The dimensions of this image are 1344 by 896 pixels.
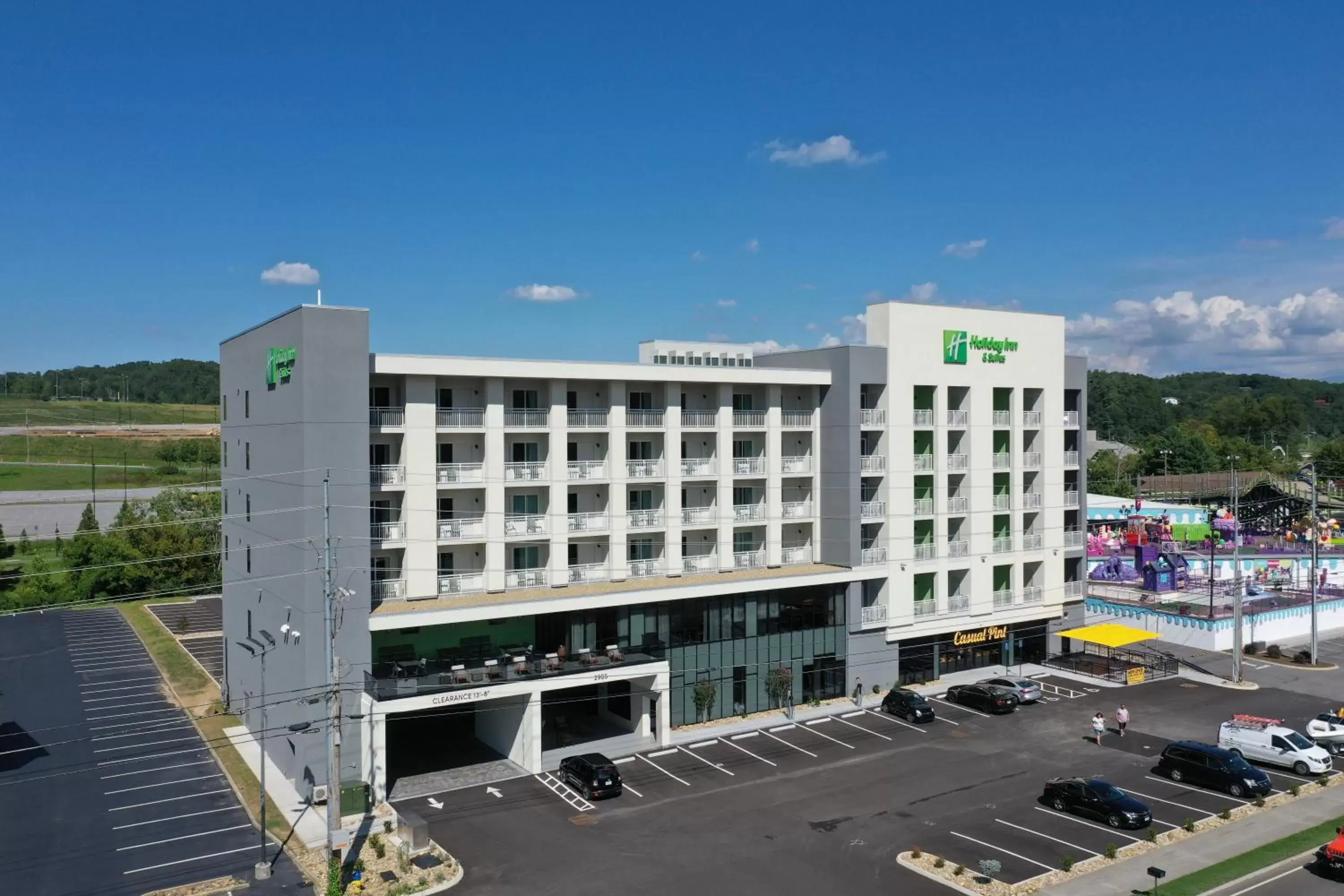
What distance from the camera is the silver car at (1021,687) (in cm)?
4947

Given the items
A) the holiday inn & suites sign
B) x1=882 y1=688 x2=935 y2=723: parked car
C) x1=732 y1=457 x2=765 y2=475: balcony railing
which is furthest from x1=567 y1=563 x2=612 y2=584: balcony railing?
the holiday inn & suites sign

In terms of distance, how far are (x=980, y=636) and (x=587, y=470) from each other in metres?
25.7

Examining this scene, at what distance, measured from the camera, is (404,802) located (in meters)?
36.4

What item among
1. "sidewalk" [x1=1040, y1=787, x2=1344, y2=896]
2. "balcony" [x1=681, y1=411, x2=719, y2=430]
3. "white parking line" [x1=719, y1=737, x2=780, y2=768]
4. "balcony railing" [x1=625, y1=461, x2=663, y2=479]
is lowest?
"white parking line" [x1=719, y1=737, x2=780, y2=768]

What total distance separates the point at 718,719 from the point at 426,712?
1390cm

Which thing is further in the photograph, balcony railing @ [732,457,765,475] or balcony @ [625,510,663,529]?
balcony railing @ [732,457,765,475]

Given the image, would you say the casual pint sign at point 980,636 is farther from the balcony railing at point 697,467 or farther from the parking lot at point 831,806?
the balcony railing at point 697,467

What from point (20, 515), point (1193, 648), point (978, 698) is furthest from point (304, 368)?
point (20, 515)

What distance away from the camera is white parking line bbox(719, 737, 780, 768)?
4079cm

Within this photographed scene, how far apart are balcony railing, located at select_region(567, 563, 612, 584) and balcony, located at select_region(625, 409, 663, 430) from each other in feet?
22.4

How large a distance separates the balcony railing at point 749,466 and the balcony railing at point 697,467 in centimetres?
124

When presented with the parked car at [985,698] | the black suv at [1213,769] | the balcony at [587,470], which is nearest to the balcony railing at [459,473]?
the balcony at [587,470]

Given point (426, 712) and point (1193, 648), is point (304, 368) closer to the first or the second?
point (426, 712)

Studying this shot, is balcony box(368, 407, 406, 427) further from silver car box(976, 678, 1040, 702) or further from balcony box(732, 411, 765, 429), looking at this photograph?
silver car box(976, 678, 1040, 702)
